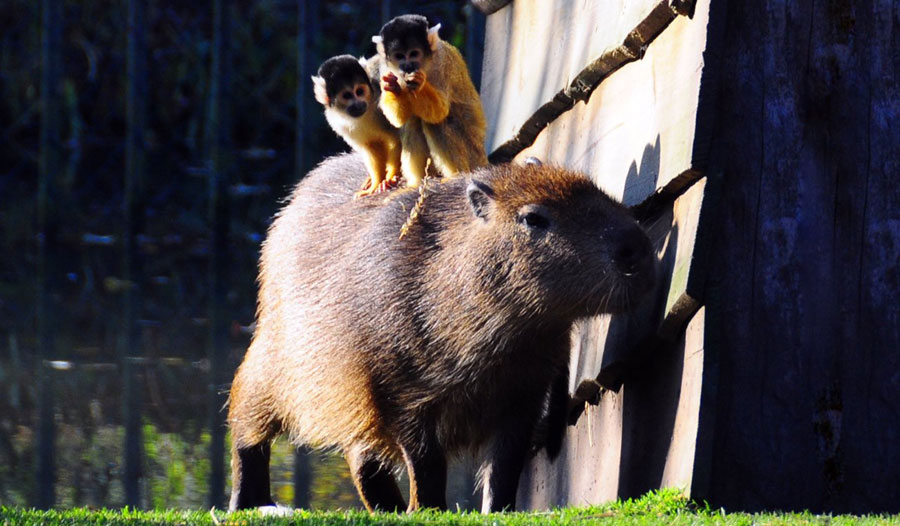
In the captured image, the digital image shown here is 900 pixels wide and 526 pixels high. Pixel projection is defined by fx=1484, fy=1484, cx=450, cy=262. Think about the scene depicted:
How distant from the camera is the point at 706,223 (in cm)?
491

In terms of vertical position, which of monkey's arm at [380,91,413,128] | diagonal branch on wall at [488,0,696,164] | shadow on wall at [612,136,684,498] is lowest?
shadow on wall at [612,136,684,498]

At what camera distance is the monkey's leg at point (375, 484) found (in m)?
5.89

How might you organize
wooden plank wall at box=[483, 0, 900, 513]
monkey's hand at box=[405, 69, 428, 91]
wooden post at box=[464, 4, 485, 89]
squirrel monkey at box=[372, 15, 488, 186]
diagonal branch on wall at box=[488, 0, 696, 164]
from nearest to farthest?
→ wooden plank wall at box=[483, 0, 900, 513], diagonal branch on wall at box=[488, 0, 696, 164], monkey's hand at box=[405, 69, 428, 91], squirrel monkey at box=[372, 15, 488, 186], wooden post at box=[464, 4, 485, 89]

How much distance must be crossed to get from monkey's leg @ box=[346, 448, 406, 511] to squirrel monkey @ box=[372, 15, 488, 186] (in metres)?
1.13

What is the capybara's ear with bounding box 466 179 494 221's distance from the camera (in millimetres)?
5258

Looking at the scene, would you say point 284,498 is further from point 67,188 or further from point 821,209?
point 67,188

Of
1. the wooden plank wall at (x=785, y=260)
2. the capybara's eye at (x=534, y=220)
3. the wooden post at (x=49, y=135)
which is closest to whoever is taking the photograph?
the wooden plank wall at (x=785, y=260)

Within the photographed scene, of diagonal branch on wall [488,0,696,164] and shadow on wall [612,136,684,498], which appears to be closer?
shadow on wall [612,136,684,498]

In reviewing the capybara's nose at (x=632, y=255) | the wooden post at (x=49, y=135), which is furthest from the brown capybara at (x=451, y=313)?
the wooden post at (x=49, y=135)

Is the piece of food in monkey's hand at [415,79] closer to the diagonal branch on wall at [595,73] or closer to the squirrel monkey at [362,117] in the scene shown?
the squirrel monkey at [362,117]

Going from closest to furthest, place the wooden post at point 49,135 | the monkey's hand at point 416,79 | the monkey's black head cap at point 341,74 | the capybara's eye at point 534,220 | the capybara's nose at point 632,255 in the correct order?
the capybara's nose at point 632,255 < the capybara's eye at point 534,220 < the monkey's hand at point 416,79 < the monkey's black head cap at point 341,74 < the wooden post at point 49,135

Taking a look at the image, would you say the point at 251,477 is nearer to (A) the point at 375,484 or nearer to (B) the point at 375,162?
(A) the point at 375,484

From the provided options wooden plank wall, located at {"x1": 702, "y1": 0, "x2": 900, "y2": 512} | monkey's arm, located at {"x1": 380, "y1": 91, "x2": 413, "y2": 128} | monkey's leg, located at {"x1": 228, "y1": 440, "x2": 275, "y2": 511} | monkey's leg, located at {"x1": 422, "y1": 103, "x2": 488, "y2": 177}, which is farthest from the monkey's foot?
wooden plank wall, located at {"x1": 702, "y1": 0, "x2": 900, "y2": 512}

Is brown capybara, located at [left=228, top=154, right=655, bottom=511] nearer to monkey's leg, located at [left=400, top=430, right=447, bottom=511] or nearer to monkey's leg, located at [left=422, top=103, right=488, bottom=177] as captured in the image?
monkey's leg, located at [left=400, top=430, right=447, bottom=511]
